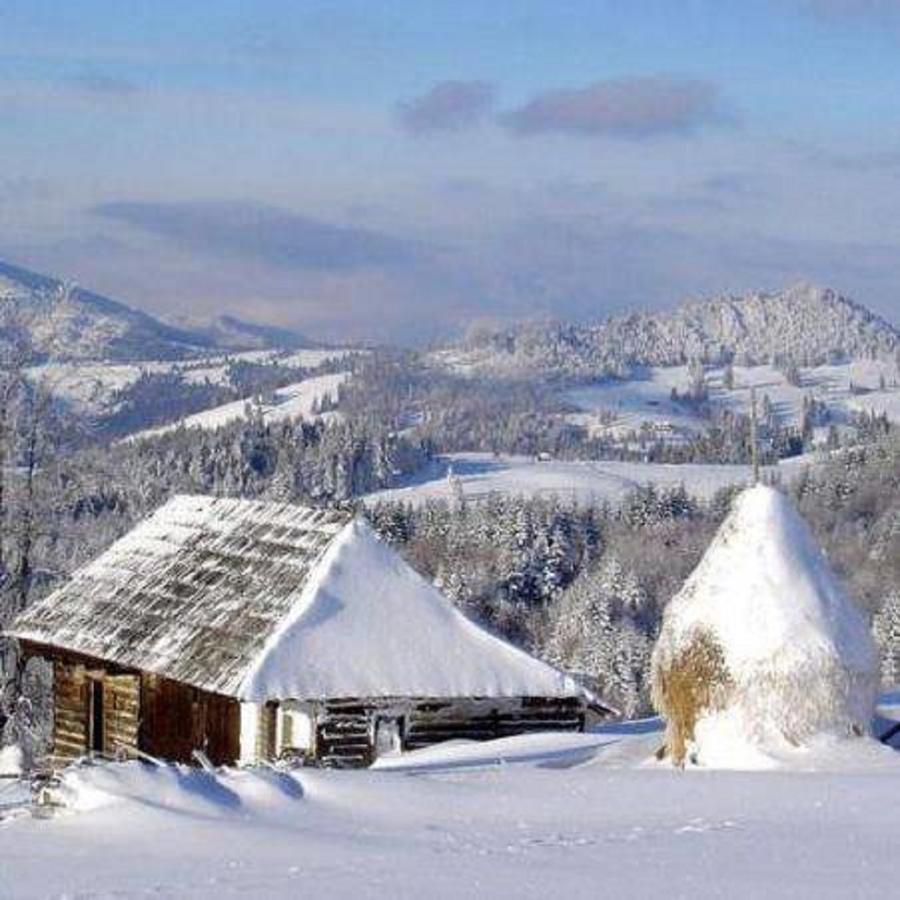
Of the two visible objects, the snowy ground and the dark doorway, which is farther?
the dark doorway

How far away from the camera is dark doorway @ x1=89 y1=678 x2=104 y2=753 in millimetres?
25953

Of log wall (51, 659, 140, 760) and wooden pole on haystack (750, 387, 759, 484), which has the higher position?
wooden pole on haystack (750, 387, 759, 484)

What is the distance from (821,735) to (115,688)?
40.0ft

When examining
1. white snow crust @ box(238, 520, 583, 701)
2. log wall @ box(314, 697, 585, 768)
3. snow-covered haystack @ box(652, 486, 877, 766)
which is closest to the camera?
snow-covered haystack @ box(652, 486, 877, 766)

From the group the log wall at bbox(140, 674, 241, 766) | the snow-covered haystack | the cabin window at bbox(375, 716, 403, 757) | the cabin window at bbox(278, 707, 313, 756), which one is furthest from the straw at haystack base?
the log wall at bbox(140, 674, 241, 766)

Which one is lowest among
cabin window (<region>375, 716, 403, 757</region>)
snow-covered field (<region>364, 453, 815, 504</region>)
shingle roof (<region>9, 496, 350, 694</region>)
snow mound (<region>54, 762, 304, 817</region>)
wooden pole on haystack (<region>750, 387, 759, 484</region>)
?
cabin window (<region>375, 716, 403, 757</region>)

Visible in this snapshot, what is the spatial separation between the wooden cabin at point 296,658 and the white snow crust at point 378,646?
19 millimetres

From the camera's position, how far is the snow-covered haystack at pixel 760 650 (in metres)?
15.9

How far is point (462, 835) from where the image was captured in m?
11.5

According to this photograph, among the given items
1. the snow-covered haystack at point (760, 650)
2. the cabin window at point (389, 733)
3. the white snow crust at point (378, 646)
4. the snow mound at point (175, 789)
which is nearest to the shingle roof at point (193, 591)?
the white snow crust at point (378, 646)

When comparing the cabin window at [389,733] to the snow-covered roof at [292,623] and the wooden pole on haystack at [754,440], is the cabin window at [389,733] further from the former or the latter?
the wooden pole on haystack at [754,440]

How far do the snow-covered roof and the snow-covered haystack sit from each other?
545cm

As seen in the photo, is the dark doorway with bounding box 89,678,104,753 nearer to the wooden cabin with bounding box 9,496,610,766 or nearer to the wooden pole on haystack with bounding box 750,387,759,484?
the wooden cabin with bounding box 9,496,610,766

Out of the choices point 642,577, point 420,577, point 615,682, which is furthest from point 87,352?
point 642,577
